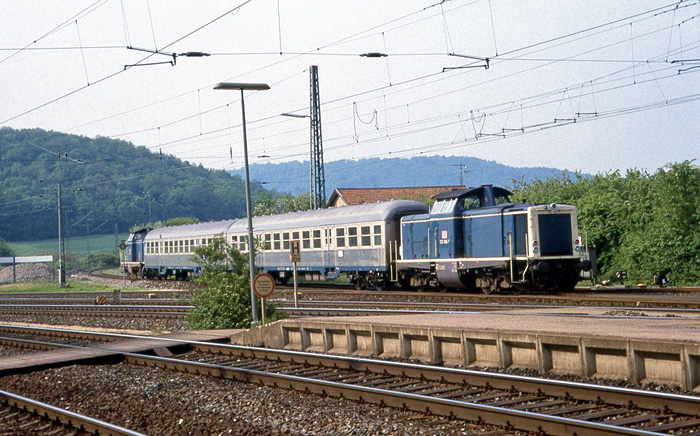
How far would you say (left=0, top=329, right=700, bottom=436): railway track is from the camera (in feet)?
29.8

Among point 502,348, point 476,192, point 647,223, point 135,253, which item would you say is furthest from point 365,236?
point 135,253

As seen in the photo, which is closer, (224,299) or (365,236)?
(224,299)

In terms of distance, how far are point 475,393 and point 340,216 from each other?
2565 centimetres

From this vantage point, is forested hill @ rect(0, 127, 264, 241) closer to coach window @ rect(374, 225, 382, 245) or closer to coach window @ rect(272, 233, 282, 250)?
coach window @ rect(272, 233, 282, 250)

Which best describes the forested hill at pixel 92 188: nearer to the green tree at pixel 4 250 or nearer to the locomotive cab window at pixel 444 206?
the green tree at pixel 4 250

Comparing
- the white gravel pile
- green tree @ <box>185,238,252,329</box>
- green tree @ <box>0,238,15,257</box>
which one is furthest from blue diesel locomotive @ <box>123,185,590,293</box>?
green tree @ <box>0,238,15,257</box>

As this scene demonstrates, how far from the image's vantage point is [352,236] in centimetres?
3575

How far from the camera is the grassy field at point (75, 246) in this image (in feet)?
383

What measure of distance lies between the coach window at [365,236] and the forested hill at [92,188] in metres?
68.8

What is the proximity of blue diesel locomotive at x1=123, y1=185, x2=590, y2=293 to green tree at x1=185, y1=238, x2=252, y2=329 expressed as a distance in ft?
→ 14.4

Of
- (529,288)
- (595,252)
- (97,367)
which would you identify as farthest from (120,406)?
(595,252)

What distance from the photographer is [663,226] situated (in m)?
32.8

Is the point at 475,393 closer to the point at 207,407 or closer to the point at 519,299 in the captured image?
the point at 207,407

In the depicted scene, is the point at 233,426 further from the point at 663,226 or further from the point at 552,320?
the point at 663,226
